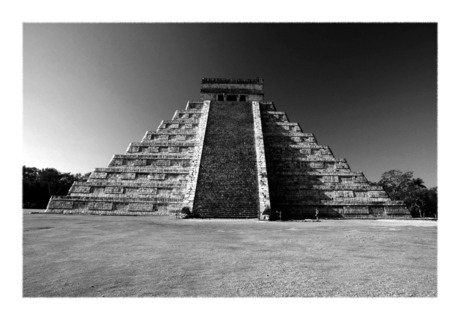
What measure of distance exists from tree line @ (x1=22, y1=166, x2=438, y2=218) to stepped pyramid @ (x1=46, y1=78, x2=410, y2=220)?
17345 millimetres

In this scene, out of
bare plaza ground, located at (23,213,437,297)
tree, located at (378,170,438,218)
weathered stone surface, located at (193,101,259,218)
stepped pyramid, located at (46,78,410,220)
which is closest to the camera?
bare plaza ground, located at (23,213,437,297)

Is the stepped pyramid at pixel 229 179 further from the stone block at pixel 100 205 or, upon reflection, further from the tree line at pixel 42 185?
the tree line at pixel 42 185

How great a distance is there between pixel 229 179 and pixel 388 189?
→ 1206 inches

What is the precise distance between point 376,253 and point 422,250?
120 centimetres

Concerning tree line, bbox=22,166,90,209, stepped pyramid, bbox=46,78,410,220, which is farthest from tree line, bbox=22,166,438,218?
stepped pyramid, bbox=46,78,410,220

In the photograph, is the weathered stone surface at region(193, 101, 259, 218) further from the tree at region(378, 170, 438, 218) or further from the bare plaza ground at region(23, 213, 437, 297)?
the tree at region(378, 170, 438, 218)

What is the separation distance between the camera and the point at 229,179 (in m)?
17.0

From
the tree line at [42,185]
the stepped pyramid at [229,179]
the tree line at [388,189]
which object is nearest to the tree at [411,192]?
the tree line at [388,189]

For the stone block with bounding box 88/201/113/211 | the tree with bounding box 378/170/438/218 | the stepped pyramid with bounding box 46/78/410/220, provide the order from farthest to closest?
the tree with bounding box 378/170/438/218, the stone block with bounding box 88/201/113/211, the stepped pyramid with bounding box 46/78/410/220

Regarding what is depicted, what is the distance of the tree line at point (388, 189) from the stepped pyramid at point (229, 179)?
17.3 meters

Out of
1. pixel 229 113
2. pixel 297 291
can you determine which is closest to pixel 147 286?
pixel 297 291

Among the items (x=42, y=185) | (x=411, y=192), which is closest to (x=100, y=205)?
(x=42, y=185)

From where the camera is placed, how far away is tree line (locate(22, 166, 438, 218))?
3478cm

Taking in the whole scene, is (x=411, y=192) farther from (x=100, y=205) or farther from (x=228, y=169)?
(x=100, y=205)
